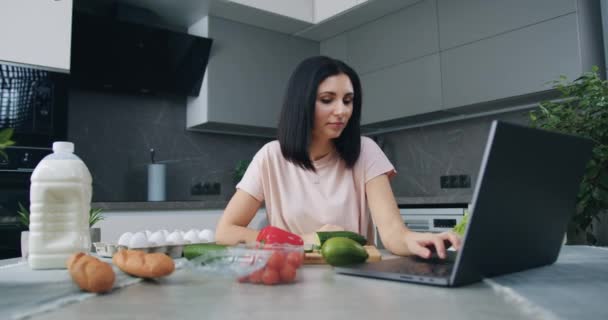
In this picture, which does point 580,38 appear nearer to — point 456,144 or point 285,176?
point 456,144

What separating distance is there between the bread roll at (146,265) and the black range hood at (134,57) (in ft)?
7.65

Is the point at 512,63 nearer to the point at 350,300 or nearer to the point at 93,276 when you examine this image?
the point at 350,300

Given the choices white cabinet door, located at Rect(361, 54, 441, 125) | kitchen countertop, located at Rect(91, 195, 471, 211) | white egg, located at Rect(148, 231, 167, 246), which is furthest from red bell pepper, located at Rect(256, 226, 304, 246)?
white cabinet door, located at Rect(361, 54, 441, 125)

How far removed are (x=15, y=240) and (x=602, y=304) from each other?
2.48 metres

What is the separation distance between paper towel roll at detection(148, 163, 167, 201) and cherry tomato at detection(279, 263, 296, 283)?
2.52m

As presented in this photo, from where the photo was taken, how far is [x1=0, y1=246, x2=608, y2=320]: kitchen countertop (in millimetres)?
443

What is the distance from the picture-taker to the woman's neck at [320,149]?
1.57 metres

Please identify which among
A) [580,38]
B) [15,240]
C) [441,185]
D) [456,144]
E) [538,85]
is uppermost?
[580,38]

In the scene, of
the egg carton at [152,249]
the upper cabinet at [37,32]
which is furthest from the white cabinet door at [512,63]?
the upper cabinet at [37,32]

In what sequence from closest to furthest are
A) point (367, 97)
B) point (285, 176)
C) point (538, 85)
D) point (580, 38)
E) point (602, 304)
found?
point (602, 304)
point (285, 176)
point (580, 38)
point (538, 85)
point (367, 97)

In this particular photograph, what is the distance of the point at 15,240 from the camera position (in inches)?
89.1

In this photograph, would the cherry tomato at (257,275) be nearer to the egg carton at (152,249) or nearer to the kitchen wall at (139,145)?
the egg carton at (152,249)

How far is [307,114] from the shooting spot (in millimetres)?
1422

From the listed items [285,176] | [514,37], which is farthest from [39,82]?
[514,37]
